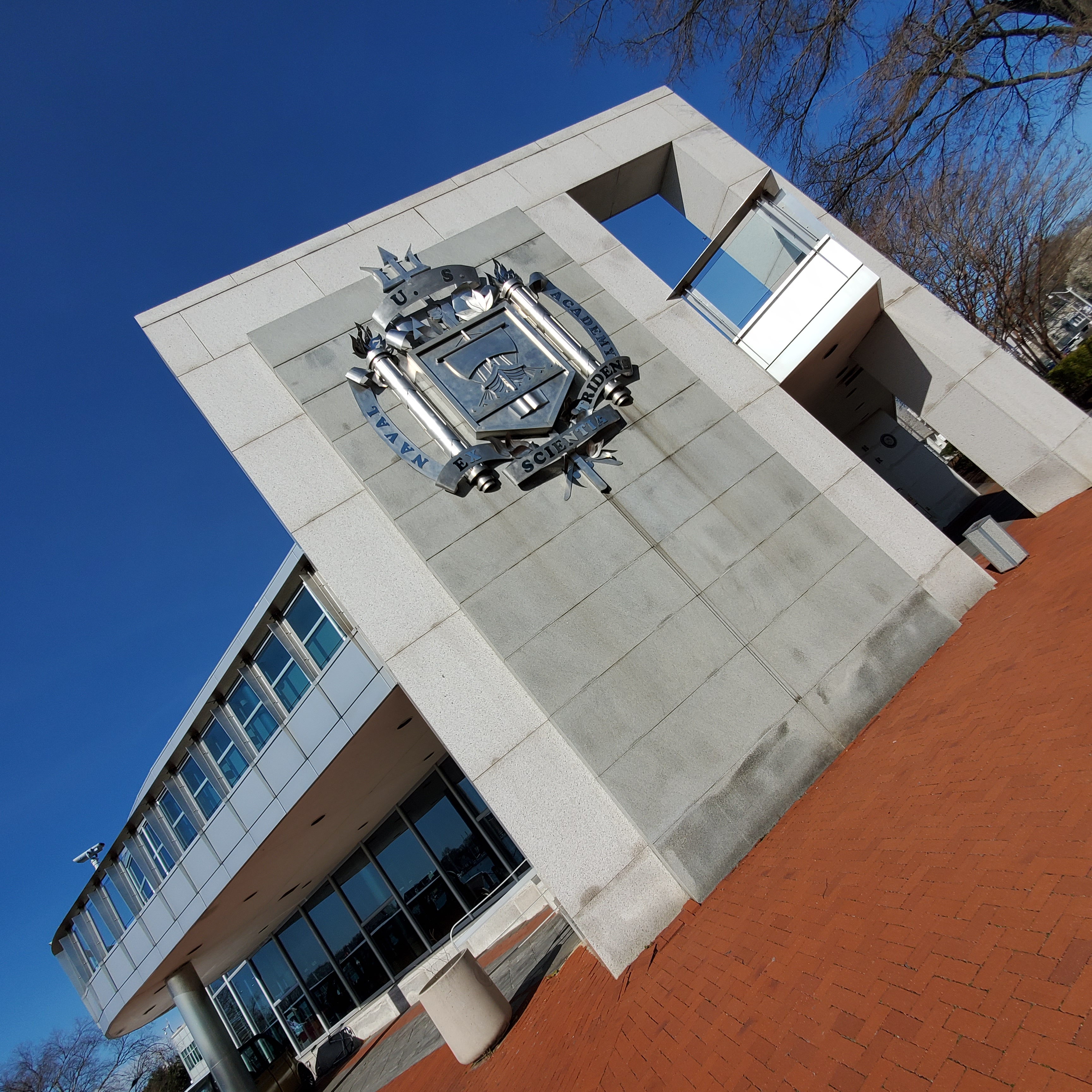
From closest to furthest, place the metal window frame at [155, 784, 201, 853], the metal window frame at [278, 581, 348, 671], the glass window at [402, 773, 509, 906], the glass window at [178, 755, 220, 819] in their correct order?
the metal window frame at [278, 581, 348, 671] → the glass window at [178, 755, 220, 819] → the metal window frame at [155, 784, 201, 853] → the glass window at [402, 773, 509, 906]

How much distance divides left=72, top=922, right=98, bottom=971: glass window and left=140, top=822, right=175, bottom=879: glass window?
520 centimetres

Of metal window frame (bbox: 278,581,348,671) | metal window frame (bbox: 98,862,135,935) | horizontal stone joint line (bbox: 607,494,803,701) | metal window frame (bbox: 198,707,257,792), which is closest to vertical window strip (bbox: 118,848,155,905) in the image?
metal window frame (bbox: 98,862,135,935)

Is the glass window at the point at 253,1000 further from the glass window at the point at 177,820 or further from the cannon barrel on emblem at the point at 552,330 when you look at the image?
the cannon barrel on emblem at the point at 552,330

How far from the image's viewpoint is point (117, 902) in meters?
17.7

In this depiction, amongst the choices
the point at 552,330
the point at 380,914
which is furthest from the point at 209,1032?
the point at 552,330

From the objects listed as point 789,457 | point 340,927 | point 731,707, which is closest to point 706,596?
point 731,707

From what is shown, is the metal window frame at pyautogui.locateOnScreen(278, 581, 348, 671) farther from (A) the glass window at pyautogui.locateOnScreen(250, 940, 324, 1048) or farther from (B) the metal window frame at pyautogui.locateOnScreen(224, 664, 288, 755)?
(A) the glass window at pyautogui.locateOnScreen(250, 940, 324, 1048)

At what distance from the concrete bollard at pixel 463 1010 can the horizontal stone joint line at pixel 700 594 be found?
482 centimetres

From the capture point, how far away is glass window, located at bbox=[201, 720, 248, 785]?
44.2 ft

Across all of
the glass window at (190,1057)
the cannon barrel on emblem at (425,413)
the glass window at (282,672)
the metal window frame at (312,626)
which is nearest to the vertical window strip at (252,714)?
the glass window at (282,672)

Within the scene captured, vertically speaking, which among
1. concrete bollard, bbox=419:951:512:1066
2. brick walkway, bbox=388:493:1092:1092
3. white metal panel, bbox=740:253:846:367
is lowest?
brick walkway, bbox=388:493:1092:1092

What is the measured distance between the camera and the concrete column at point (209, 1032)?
15.3 metres

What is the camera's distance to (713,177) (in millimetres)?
12273

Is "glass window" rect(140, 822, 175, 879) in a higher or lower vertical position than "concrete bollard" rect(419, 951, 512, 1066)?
higher
